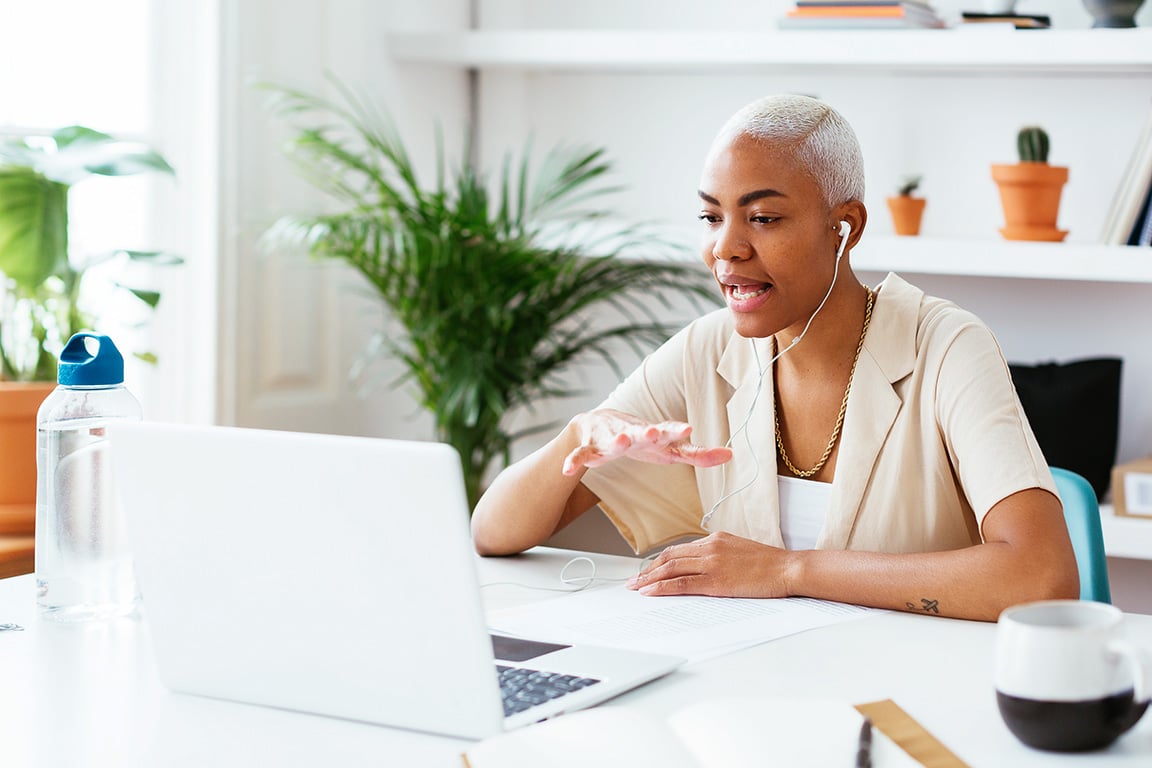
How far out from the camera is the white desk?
A: 1025 millimetres

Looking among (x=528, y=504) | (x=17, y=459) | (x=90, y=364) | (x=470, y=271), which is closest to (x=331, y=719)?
(x=90, y=364)

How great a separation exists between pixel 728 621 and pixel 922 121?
2180 mm

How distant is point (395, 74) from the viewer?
3.51m

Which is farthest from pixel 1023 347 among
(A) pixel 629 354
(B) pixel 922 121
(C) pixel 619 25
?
(C) pixel 619 25

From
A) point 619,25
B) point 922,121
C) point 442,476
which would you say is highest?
point 619,25

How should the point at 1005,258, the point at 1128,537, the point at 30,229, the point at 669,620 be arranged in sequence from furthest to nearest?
the point at 1005,258 → the point at 1128,537 → the point at 30,229 → the point at 669,620

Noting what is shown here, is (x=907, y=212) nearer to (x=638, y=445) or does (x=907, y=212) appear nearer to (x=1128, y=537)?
(x=1128, y=537)

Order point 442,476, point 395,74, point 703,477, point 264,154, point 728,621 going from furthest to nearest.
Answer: point 395,74
point 264,154
point 703,477
point 728,621
point 442,476

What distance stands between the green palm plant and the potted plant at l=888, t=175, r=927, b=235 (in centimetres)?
47

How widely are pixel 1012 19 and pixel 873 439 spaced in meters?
1.58

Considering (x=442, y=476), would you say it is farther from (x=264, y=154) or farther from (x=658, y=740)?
(x=264, y=154)

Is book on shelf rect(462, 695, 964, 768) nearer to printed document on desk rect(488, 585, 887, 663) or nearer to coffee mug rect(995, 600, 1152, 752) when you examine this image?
coffee mug rect(995, 600, 1152, 752)

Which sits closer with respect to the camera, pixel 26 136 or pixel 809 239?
pixel 809 239

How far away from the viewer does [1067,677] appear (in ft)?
3.19
